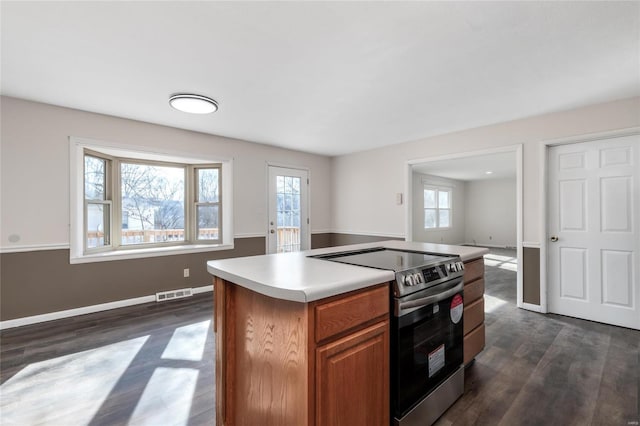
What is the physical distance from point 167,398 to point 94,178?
313 cm

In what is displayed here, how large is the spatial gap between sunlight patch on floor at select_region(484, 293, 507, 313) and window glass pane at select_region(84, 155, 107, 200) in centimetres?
510

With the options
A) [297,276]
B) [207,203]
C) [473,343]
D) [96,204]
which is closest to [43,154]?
[96,204]

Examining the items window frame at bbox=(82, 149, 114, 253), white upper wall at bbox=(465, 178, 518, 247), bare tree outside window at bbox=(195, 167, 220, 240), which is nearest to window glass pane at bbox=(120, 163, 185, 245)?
window frame at bbox=(82, 149, 114, 253)

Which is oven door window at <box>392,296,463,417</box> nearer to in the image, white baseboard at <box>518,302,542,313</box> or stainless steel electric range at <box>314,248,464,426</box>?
stainless steel electric range at <box>314,248,464,426</box>

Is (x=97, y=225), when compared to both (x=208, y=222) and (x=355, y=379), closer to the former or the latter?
(x=208, y=222)

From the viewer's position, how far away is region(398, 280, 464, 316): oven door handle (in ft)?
4.86

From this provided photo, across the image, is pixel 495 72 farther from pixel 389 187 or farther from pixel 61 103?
pixel 61 103

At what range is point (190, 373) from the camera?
7.27ft

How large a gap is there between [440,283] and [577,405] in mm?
1209

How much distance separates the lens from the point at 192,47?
212 centimetres

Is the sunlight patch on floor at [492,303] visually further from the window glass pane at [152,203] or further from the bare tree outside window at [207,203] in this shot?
the window glass pane at [152,203]

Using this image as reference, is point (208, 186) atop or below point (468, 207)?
atop


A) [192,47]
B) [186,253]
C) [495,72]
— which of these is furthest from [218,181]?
[495,72]

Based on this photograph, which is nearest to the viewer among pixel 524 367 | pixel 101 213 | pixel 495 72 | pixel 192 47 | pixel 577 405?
pixel 577 405
